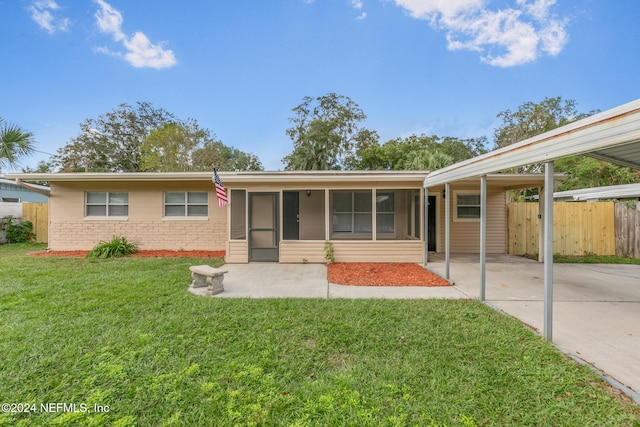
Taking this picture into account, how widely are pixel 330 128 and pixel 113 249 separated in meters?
19.6

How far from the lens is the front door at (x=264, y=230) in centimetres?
786

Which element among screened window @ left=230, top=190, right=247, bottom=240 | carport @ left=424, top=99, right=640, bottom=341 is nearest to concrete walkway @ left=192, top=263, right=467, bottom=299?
carport @ left=424, top=99, right=640, bottom=341

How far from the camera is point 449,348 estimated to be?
9.77 feet

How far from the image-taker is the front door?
7859 millimetres

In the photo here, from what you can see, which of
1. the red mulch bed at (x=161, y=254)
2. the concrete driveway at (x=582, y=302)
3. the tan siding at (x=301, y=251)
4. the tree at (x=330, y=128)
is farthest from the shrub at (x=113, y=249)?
the tree at (x=330, y=128)

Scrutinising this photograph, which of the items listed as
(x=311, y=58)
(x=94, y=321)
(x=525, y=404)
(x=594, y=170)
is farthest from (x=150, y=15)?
(x=594, y=170)

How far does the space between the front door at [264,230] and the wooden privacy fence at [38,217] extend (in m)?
10.7

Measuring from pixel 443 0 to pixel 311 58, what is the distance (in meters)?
7.19

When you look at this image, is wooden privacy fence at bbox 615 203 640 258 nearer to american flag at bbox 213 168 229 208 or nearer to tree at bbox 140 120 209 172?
american flag at bbox 213 168 229 208

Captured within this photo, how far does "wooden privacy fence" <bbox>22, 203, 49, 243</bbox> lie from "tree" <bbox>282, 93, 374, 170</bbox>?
611 inches

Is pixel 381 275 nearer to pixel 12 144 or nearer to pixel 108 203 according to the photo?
pixel 108 203

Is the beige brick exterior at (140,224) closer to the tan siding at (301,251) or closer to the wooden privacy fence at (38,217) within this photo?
the tan siding at (301,251)

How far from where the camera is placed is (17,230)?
37.4ft

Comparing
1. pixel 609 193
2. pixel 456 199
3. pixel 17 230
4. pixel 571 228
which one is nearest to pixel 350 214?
pixel 456 199
